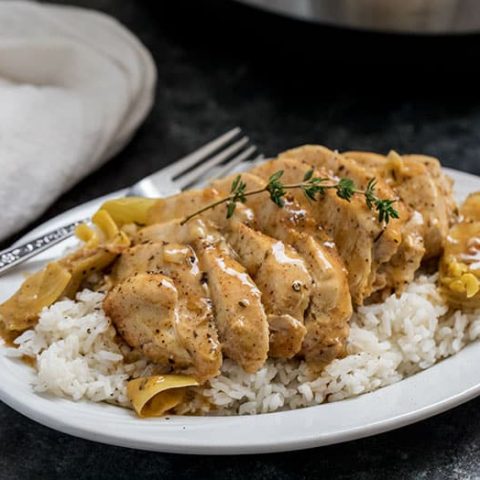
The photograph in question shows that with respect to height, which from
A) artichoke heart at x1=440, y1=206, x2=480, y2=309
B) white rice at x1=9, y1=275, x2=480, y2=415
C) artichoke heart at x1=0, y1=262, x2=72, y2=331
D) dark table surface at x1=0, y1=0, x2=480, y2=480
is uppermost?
artichoke heart at x1=0, y1=262, x2=72, y2=331

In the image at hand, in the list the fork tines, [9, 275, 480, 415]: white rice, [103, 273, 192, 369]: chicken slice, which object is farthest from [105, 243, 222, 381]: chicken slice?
the fork tines

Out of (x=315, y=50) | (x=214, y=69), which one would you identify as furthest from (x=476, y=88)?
(x=214, y=69)

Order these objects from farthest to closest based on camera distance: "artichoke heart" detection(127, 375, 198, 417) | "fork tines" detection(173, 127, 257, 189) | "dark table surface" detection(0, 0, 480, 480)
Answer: "dark table surface" detection(0, 0, 480, 480)
"fork tines" detection(173, 127, 257, 189)
"artichoke heart" detection(127, 375, 198, 417)

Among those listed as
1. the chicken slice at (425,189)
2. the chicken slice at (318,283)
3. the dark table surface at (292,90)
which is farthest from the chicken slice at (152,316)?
the dark table surface at (292,90)

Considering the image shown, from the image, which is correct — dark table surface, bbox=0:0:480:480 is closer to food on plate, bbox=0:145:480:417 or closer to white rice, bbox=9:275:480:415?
food on plate, bbox=0:145:480:417

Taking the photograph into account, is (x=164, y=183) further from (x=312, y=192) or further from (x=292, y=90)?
(x=292, y=90)

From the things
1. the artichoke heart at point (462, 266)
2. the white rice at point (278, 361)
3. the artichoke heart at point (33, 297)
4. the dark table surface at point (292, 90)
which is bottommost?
the dark table surface at point (292, 90)

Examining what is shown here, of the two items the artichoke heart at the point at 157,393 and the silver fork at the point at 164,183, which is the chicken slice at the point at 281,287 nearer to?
the artichoke heart at the point at 157,393
